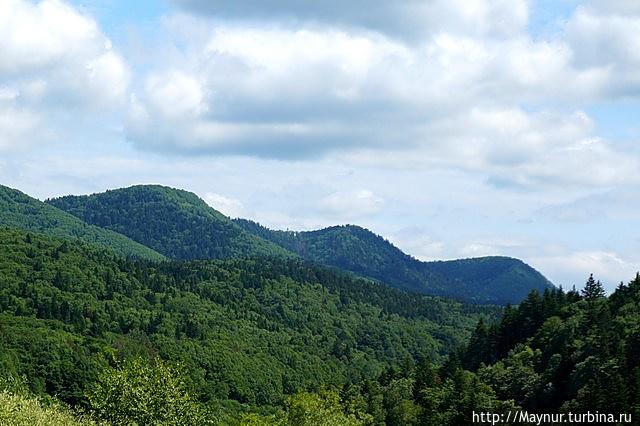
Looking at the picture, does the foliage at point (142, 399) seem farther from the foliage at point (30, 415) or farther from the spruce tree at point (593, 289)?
the spruce tree at point (593, 289)

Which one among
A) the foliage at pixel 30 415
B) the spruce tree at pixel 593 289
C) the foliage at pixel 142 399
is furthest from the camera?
the spruce tree at pixel 593 289

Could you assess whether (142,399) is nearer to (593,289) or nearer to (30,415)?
(30,415)

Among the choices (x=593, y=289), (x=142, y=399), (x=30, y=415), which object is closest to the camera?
(x=30, y=415)

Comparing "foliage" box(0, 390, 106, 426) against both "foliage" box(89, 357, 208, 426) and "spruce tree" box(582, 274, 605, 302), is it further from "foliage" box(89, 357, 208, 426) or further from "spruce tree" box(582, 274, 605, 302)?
"spruce tree" box(582, 274, 605, 302)

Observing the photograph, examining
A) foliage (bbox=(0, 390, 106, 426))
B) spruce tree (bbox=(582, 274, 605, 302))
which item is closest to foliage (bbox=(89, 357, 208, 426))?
foliage (bbox=(0, 390, 106, 426))

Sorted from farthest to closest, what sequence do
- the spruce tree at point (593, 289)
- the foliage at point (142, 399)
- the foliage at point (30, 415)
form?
1. the spruce tree at point (593, 289)
2. the foliage at point (142, 399)
3. the foliage at point (30, 415)

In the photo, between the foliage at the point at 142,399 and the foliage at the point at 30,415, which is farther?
the foliage at the point at 142,399

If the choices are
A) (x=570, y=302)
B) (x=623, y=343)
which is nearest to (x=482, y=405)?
(x=623, y=343)

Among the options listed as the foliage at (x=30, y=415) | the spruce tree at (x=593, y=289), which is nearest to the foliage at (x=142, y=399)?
the foliage at (x=30, y=415)

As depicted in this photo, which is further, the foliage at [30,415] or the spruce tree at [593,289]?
the spruce tree at [593,289]

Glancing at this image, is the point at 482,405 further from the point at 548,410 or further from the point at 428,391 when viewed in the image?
the point at 428,391

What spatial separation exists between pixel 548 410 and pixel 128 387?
72229 mm

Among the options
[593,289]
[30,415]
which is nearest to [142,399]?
[30,415]

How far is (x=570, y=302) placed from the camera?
601 feet
